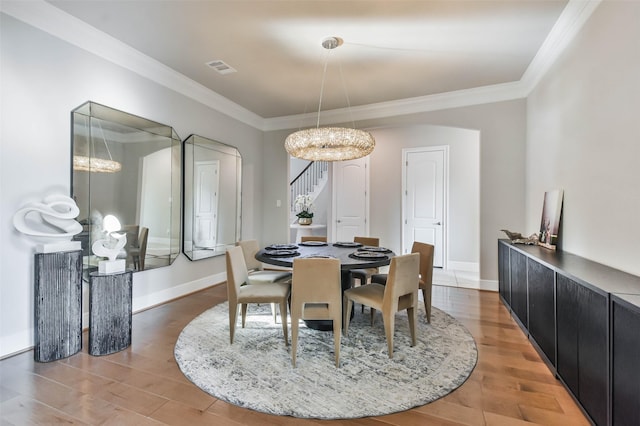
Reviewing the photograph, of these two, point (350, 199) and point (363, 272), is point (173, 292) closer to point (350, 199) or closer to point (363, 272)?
point (363, 272)

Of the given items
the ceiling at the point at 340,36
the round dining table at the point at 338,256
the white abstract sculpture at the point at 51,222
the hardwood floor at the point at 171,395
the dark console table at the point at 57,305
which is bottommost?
the hardwood floor at the point at 171,395

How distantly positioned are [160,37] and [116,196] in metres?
1.63

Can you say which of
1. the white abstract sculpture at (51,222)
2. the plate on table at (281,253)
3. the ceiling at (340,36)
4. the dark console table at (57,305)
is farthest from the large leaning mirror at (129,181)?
the plate on table at (281,253)

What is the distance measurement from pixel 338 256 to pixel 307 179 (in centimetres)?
601

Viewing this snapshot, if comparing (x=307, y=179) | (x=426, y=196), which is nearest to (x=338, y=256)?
(x=426, y=196)

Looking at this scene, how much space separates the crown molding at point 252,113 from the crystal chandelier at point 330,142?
5.21ft

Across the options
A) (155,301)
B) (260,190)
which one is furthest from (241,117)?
(155,301)

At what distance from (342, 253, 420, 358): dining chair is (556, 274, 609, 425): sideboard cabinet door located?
36.9 inches

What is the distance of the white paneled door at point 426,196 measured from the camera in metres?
5.80

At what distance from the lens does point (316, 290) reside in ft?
7.19

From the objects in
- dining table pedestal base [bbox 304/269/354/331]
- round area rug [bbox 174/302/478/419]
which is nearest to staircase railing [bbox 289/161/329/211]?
dining table pedestal base [bbox 304/269/354/331]

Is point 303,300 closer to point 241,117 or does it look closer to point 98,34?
point 98,34

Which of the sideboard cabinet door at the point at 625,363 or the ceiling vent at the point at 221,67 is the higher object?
the ceiling vent at the point at 221,67

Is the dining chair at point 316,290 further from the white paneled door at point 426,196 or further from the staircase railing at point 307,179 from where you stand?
the staircase railing at point 307,179
